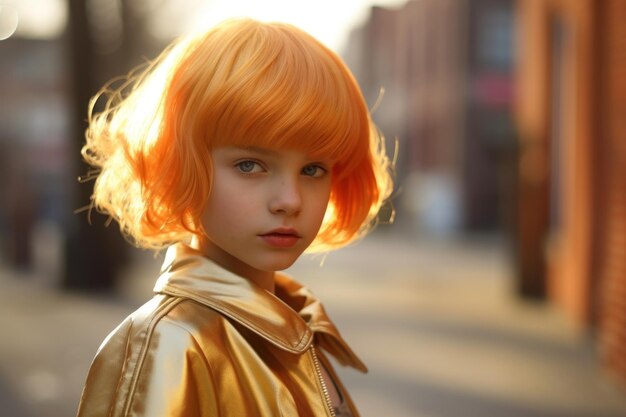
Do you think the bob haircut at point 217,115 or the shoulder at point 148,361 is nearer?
the shoulder at point 148,361

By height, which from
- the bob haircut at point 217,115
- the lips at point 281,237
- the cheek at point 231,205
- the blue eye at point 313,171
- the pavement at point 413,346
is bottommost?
the pavement at point 413,346

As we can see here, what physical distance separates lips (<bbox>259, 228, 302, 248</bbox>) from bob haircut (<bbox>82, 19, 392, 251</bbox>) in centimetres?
14

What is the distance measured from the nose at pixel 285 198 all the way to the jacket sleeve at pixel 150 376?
0.28 metres

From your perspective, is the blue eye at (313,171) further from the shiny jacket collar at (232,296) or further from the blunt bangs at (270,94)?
the shiny jacket collar at (232,296)

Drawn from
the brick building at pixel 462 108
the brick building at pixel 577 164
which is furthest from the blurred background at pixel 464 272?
the brick building at pixel 462 108

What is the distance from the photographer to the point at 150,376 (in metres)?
1.27

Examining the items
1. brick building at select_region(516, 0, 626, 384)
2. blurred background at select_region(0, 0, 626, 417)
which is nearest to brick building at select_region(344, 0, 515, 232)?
blurred background at select_region(0, 0, 626, 417)

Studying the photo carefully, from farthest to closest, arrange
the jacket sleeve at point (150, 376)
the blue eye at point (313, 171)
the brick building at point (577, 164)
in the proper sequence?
1. the brick building at point (577, 164)
2. the blue eye at point (313, 171)
3. the jacket sleeve at point (150, 376)

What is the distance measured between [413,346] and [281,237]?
235 inches

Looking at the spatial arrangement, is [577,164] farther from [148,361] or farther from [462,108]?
[462,108]

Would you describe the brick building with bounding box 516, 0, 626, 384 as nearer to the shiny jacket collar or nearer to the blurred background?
the blurred background

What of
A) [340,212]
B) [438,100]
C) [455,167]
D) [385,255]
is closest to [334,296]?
[385,255]

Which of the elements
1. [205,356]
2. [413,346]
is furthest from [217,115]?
[413,346]

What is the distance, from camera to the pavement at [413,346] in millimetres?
5332
